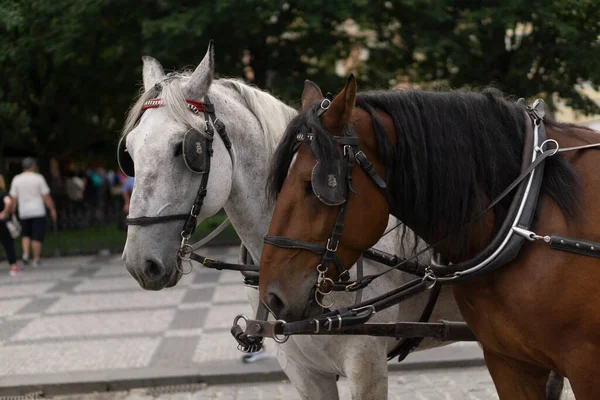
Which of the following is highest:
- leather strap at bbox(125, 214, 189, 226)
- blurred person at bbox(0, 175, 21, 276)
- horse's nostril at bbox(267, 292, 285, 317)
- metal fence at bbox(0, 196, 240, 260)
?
leather strap at bbox(125, 214, 189, 226)

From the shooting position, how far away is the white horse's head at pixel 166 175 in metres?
2.84

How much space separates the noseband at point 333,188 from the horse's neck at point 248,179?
0.90 meters

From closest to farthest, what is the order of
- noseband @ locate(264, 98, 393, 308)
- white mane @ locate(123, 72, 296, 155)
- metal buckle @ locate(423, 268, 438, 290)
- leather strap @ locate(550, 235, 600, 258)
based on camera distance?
noseband @ locate(264, 98, 393, 308)
leather strap @ locate(550, 235, 600, 258)
metal buckle @ locate(423, 268, 438, 290)
white mane @ locate(123, 72, 296, 155)

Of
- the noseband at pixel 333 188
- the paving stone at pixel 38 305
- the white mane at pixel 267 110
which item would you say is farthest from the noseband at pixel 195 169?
the paving stone at pixel 38 305

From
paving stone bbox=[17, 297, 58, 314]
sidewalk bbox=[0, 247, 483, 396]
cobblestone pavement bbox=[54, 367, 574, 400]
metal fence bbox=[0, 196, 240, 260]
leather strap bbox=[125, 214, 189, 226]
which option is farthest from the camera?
metal fence bbox=[0, 196, 240, 260]

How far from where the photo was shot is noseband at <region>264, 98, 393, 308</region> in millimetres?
2184

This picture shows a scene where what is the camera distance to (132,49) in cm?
1270

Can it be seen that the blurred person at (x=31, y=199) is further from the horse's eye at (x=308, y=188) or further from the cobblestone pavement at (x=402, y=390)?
the horse's eye at (x=308, y=188)

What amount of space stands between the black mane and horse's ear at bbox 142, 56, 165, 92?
3.66 ft

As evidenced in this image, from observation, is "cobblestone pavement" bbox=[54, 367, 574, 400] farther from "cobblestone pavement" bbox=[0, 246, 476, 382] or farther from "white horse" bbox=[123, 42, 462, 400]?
"white horse" bbox=[123, 42, 462, 400]

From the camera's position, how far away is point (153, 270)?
9.37 ft

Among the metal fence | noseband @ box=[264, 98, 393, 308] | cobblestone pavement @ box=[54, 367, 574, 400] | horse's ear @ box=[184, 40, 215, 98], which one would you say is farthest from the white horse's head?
the metal fence

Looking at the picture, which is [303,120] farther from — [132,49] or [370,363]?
[132,49]

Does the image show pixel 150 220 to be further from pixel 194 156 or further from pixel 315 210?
pixel 315 210
